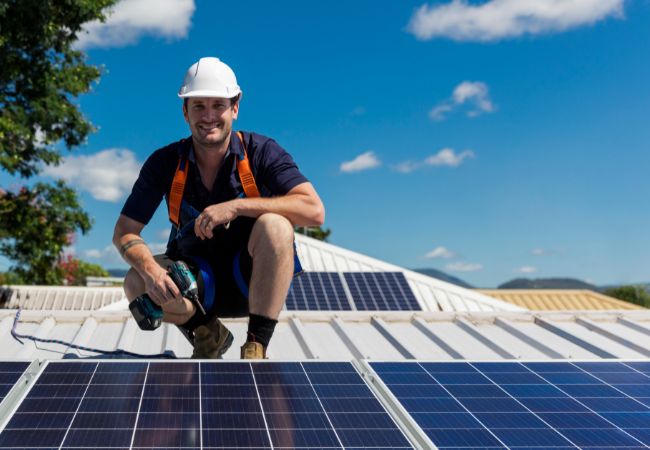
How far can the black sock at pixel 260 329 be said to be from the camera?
17.9 ft

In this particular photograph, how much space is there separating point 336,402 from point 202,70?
2905 mm

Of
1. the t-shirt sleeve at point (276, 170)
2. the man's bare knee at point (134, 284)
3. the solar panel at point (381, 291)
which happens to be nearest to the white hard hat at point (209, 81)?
the t-shirt sleeve at point (276, 170)

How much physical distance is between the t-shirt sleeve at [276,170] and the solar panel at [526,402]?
5.48ft

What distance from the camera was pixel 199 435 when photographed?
3646 mm

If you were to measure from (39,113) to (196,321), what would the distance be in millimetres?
16118

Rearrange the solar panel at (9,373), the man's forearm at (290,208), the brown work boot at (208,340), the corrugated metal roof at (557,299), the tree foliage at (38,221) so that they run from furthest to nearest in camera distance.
Answer: 1. the corrugated metal roof at (557,299)
2. the tree foliage at (38,221)
3. the brown work boot at (208,340)
4. the man's forearm at (290,208)
5. the solar panel at (9,373)

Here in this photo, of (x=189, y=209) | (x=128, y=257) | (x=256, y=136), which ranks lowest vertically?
(x=128, y=257)

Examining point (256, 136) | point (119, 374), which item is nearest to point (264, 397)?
point (119, 374)

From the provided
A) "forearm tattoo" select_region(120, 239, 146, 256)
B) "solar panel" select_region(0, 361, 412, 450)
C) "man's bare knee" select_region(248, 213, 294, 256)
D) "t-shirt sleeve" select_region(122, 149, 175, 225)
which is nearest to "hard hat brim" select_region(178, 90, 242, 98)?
"t-shirt sleeve" select_region(122, 149, 175, 225)

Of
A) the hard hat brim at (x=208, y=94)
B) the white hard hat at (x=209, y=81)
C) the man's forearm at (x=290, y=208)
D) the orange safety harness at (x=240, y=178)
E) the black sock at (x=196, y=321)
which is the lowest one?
the black sock at (x=196, y=321)

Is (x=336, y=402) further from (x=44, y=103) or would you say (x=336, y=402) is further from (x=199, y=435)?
(x=44, y=103)

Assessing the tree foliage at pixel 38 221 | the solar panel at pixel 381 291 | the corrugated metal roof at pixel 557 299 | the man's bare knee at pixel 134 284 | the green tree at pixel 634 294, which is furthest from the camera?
the green tree at pixel 634 294

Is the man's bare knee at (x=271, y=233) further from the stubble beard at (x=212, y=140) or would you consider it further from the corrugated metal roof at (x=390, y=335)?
the corrugated metal roof at (x=390, y=335)

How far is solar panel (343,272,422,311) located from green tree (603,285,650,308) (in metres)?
38.7
